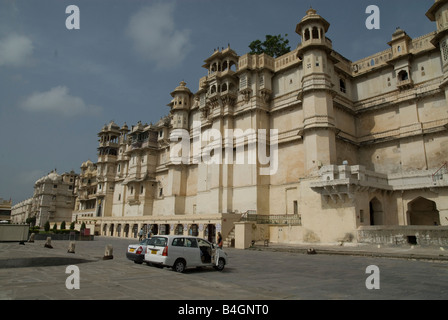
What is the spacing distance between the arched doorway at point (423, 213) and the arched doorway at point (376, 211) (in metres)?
2.62

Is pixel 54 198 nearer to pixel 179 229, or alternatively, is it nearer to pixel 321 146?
pixel 179 229

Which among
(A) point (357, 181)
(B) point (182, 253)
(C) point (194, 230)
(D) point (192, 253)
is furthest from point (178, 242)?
(C) point (194, 230)

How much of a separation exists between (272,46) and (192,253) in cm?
4056

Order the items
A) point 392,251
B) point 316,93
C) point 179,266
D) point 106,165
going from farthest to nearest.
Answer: point 106,165 < point 316,93 < point 392,251 < point 179,266

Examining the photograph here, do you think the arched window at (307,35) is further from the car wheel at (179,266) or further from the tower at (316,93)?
the car wheel at (179,266)

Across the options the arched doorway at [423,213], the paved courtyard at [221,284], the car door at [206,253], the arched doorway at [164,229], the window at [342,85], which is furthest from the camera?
the arched doorway at [164,229]

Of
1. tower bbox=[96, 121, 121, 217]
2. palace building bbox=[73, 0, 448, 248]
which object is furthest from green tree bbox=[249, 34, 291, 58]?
tower bbox=[96, 121, 121, 217]

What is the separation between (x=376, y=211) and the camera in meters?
27.1

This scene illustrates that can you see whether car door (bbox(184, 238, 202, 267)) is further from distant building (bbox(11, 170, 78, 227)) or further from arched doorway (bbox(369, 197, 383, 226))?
distant building (bbox(11, 170, 78, 227))

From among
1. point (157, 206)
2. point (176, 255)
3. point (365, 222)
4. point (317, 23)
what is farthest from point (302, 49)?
point (157, 206)

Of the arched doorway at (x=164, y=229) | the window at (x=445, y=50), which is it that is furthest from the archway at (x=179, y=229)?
the window at (x=445, y=50)

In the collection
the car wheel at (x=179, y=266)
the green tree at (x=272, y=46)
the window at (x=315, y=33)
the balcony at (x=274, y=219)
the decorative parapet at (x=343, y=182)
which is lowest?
the car wheel at (x=179, y=266)

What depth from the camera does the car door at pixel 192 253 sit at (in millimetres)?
11930

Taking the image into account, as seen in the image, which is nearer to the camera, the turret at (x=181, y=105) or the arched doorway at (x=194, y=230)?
the arched doorway at (x=194, y=230)
